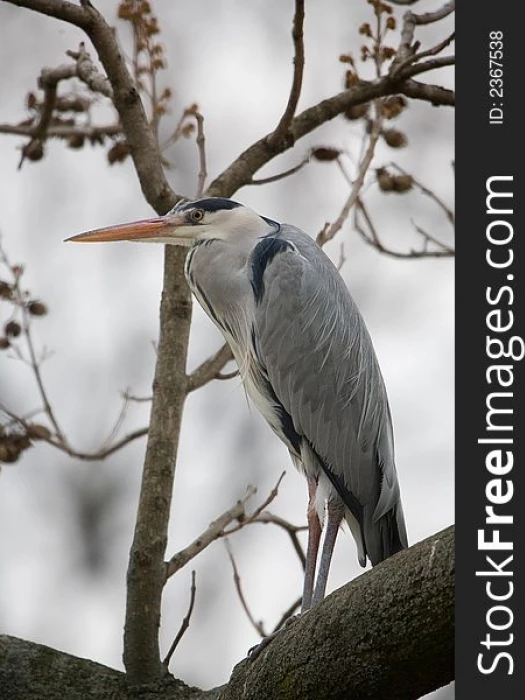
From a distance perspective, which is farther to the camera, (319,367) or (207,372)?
(319,367)

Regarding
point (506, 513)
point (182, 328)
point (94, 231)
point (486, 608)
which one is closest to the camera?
point (486, 608)

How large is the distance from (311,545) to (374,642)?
161cm

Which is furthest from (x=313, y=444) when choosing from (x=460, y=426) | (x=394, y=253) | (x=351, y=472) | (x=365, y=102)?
(x=460, y=426)

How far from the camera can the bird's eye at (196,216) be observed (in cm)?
425

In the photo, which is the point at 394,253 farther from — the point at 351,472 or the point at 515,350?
the point at 515,350

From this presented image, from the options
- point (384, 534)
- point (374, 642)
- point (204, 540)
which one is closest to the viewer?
point (374, 642)

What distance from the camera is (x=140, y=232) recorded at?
417cm

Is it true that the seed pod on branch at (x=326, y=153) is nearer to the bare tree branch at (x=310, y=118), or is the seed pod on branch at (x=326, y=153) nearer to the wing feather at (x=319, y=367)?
the bare tree branch at (x=310, y=118)

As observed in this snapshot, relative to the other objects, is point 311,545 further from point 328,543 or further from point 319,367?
point 319,367

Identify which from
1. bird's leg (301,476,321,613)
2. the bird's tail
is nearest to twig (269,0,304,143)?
bird's leg (301,476,321,613)

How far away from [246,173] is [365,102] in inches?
19.3

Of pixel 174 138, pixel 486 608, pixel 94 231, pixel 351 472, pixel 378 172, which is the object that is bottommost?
pixel 486 608

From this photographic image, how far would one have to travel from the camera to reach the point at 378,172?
4.41 meters

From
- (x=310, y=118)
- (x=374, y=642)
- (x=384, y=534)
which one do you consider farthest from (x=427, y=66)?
(x=374, y=642)
